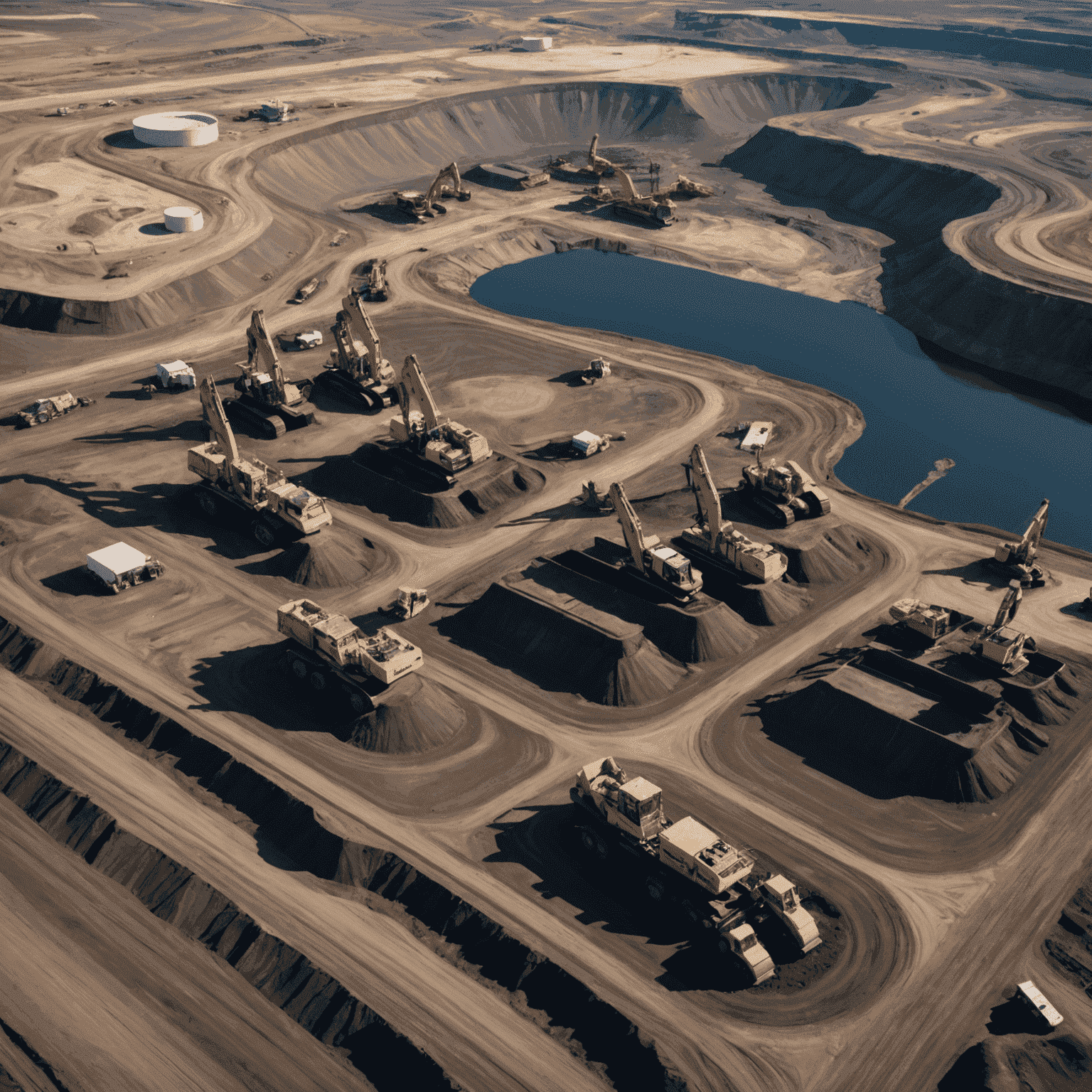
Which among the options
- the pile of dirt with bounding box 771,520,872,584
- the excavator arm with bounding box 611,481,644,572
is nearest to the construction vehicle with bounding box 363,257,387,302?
the excavator arm with bounding box 611,481,644,572

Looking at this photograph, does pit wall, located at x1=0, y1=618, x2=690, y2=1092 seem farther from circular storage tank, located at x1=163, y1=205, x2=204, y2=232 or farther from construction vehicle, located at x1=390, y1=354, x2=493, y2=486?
circular storage tank, located at x1=163, y1=205, x2=204, y2=232

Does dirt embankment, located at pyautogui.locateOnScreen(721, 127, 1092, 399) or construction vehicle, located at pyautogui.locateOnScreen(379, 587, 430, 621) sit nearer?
construction vehicle, located at pyautogui.locateOnScreen(379, 587, 430, 621)

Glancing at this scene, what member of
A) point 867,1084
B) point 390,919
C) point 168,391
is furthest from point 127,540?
point 867,1084

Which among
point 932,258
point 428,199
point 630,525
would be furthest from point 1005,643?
point 428,199

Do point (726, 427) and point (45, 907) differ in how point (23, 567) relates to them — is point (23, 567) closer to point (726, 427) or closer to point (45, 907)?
point (45, 907)

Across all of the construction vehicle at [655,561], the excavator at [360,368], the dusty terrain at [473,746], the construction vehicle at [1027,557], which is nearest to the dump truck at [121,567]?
the dusty terrain at [473,746]

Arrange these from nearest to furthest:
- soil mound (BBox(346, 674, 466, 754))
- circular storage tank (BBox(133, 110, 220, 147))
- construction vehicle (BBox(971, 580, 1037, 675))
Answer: soil mound (BBox(346, 674, 466, 754)) < construction vehicle (BBox(971, 580, 1037, 675)) < circular storage tank (BBox(133, 110, 220, 147))

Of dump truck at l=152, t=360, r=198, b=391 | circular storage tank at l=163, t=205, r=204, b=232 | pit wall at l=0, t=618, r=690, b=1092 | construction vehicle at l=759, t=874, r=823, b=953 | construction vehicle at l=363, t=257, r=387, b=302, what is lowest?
pit wall at l=0, t=618, r=690, b=1092
